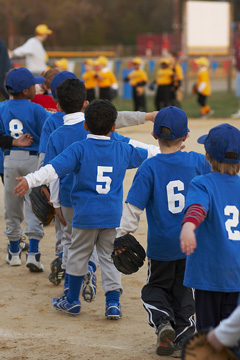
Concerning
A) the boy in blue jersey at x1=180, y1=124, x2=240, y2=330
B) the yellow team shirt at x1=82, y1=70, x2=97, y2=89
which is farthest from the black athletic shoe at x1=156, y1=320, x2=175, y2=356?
the yellow team shirt at x1=82, y1=70, x2=97, y2=89

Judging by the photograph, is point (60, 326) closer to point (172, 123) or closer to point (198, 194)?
point (172, 123)

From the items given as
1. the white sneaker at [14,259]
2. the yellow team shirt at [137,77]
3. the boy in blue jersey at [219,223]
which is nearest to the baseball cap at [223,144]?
the boy in blue jersey at [219,223]

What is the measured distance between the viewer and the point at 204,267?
3.51 meters

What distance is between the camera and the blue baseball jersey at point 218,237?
11.3 ft

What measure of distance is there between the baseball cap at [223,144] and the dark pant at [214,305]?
0.68 metres

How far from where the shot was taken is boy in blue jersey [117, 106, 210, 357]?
3988 mm

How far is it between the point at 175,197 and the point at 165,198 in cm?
6

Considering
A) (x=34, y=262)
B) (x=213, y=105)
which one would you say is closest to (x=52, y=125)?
(x=34, y=262)

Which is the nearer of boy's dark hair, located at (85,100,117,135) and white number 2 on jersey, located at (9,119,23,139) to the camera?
boy's dark hair, located at (85,100,117,135)

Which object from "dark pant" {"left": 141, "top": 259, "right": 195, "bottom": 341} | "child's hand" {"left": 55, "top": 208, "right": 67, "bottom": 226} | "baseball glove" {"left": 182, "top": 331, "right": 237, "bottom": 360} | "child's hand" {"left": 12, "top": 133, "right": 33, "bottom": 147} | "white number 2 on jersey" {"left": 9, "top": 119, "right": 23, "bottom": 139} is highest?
"white number 2 on jersey" {"left": 9, "top": 119, "right": 23, "bottom": 139}

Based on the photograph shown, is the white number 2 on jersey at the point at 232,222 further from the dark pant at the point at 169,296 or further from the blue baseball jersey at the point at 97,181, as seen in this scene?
the blue baseball jersey at the point at 97,181

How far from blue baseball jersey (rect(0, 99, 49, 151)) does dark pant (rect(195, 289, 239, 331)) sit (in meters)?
2.66

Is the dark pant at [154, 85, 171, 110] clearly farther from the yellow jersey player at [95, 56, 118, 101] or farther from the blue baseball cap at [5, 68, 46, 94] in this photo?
the blue baseball cap at [5, 68, 46, 94]

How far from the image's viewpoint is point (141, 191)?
13.0 feet
